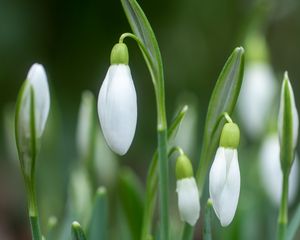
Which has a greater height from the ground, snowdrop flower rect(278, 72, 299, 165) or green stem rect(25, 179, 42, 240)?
snowdrop flower rect(278, 72, 299, 165)

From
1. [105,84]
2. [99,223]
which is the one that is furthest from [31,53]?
[105,84]

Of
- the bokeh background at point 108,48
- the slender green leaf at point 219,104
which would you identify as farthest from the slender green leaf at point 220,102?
the bokeh background at point 108,48

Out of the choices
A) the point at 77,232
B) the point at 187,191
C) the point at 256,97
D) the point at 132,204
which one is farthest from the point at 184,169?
the point at 256,97

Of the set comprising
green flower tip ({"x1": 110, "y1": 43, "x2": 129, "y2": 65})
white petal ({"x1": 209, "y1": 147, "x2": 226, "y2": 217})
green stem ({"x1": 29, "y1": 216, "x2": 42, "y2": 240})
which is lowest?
green stem ({"x1": 29, "y1": 216, "x2": 42, "y2": 240})

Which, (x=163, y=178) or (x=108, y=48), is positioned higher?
(x=108, y=48)

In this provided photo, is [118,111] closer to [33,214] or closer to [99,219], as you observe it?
[33,214]

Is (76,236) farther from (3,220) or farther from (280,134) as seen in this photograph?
(3,220)

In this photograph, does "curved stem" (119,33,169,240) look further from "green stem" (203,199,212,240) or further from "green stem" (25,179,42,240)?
"green stem" (25,179,42,240)

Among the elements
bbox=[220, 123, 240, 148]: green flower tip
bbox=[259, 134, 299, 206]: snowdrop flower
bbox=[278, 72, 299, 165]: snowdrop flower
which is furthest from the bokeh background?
bbox=[220, 123, 240, 148]: green flower tip
